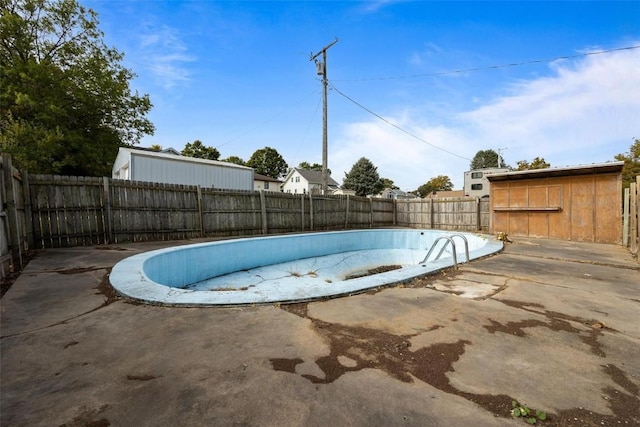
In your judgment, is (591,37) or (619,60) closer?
(619,60)

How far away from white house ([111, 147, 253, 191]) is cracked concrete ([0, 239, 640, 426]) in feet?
36.5

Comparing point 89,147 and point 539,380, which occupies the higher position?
point 89,147

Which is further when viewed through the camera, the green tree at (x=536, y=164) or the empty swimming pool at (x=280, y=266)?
the green tree at (x=536, y=164)

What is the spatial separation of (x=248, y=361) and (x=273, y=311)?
973mm

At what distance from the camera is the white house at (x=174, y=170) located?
13.2 m

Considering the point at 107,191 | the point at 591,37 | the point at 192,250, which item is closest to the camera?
the point at 192,250

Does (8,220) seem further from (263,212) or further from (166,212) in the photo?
(263,212)

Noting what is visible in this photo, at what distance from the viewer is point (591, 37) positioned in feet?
34.0

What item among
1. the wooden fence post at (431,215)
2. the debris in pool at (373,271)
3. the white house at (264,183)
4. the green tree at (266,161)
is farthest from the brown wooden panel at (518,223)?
the green tree at (266,161)

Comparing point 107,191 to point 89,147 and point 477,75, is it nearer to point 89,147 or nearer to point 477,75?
point 89,147

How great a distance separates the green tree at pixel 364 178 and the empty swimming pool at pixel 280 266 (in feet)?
90.4

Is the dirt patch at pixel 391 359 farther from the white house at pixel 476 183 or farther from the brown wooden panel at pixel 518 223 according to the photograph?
the white house at pixel 476 183

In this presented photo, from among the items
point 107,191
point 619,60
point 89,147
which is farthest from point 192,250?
point 619,60

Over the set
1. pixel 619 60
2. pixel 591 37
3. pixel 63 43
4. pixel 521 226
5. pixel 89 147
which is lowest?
pixel 521 226
